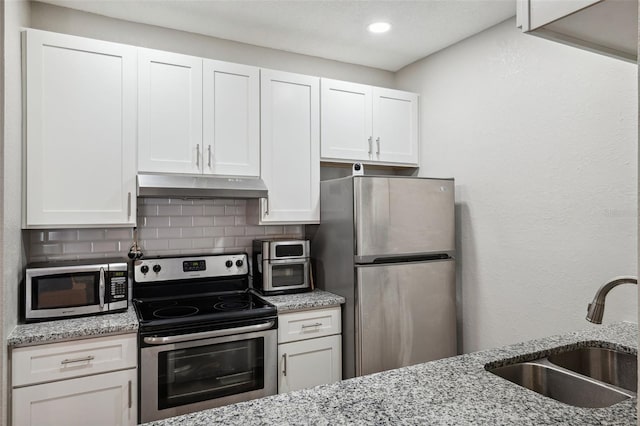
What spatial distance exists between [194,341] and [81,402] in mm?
573

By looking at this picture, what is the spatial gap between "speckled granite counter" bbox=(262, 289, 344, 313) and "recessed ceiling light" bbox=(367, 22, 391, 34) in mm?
1749

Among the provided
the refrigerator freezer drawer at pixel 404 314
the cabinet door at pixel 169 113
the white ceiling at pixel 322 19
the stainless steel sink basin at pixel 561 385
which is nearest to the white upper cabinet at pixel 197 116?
the cabinet door at pixel 169 113

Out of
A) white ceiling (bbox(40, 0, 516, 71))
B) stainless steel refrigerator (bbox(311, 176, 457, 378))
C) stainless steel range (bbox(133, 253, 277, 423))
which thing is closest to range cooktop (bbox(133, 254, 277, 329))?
stainless steel range (bbox(133, 253, 277, 423))

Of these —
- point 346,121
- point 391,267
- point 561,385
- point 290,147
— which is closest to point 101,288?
point 290,147

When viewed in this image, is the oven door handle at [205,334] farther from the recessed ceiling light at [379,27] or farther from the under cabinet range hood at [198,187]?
the recessed ceiling light at [379,27]

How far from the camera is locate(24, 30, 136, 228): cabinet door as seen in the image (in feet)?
7.06

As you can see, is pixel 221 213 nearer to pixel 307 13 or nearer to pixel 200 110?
pixel 200 110

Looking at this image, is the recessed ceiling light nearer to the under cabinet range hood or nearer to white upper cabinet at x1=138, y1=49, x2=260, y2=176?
white upper cabinet at x1=138, y1=49, x2=260, y2=176

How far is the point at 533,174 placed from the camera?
96.2 inches

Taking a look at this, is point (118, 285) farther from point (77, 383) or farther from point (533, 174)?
point (533, 174)

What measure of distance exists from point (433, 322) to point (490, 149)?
46.8 inches

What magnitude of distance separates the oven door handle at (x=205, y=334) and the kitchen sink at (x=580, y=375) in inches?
53.9

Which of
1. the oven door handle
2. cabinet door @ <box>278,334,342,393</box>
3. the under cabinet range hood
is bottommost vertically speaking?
cabinet door @ <box>278,334,342,393</box>

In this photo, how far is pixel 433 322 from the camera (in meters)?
2.75
